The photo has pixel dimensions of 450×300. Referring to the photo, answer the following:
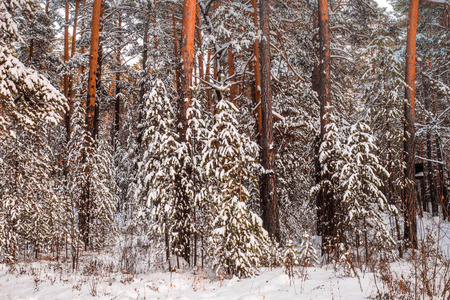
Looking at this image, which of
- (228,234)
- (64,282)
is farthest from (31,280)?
(228,234)

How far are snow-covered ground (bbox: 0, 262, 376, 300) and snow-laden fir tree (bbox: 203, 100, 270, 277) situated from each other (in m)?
0.38

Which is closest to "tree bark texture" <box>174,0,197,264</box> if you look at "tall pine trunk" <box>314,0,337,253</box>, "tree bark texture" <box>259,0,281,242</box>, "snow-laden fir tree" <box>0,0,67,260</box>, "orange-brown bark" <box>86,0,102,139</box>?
"tree bark texture" <box>259,0,281,242</box>

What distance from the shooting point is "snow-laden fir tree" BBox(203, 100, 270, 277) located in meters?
5.95

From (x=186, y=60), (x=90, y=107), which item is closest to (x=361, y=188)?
(x=186, y=60)

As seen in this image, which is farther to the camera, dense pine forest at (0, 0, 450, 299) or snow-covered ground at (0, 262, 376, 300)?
dense pine forest at (0, 0, 450, 299)

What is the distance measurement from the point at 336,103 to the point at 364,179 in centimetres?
554

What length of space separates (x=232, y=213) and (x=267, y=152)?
2.73 metres

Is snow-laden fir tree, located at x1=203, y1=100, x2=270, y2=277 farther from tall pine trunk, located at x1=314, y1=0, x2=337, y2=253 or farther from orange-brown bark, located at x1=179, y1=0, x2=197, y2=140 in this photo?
tall pine trunk, located at x1=314, y1=0, x2=337, y2=253

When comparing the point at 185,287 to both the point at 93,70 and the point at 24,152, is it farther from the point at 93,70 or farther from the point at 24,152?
the point at 93,70

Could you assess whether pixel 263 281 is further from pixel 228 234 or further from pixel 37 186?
pixel 37 186

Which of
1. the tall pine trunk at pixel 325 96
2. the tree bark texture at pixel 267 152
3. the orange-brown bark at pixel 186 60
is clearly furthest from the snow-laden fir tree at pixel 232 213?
the tall pine trunk at pixel 325 96

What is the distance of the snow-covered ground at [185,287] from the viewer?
4.53 meters

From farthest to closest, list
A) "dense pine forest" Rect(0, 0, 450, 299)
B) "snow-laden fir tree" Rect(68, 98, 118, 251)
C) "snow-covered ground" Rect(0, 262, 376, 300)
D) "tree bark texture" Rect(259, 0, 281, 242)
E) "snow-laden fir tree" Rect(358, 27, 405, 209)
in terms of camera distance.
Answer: "snow-laden fir tree" Rect(358, 27, 405, 209) → "snow-laden fir tree" Rect(68, 98, 118, 251) → "tree bark texture" Rect(259, 0, 281, 242) → "dense pine forest" Rect(0, 0, 450, 299) → "snow-covered ground" Rect(0, 262, 376, 300)

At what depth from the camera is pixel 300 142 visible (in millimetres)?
13445
